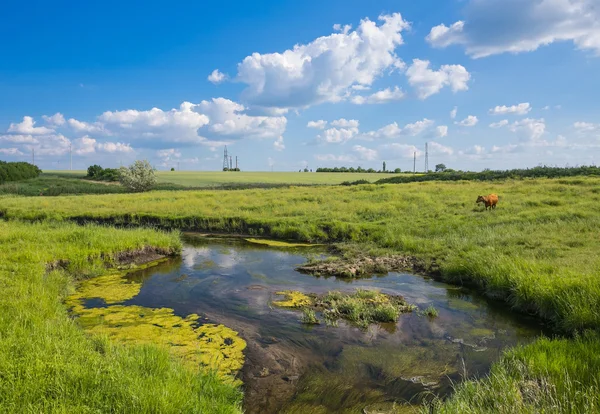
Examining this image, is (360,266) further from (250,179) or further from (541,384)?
(250,179)

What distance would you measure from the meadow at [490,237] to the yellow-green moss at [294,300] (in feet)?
17.9

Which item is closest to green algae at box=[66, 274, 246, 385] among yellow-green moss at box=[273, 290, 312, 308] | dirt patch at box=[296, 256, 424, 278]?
yellow-green moss at box=[273, 290, 312, 308]

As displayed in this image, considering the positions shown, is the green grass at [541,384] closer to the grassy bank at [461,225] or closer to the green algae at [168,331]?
the grassy bank at [461,225]

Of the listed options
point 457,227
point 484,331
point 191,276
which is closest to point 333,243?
point 457,227

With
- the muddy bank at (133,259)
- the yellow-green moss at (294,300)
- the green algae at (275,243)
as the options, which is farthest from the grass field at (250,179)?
the yellow-green moss at (294,300)

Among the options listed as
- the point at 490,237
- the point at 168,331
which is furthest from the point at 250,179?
the point at 168,331

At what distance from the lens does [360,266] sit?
51.2 ft

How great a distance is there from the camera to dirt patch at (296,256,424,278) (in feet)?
49.6

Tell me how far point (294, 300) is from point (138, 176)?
5873 cm

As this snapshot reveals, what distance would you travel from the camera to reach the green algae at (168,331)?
304 inches

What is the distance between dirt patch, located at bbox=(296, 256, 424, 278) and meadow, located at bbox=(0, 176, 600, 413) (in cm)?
74

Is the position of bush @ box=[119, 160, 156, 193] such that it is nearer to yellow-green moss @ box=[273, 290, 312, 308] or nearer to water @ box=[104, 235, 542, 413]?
water @ box=[104, 235, 542, 413]

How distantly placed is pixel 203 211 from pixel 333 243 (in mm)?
12357

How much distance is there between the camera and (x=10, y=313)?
8016 millimetres
